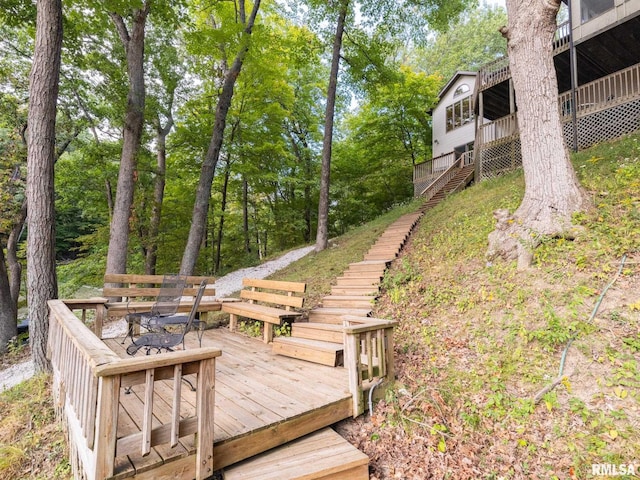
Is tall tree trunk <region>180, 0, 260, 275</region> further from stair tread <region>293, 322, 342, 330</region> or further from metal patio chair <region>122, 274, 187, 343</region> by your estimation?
stair tread <region>293, 322, 342, 330</region>

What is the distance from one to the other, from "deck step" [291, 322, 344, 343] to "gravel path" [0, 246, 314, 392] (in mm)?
3994

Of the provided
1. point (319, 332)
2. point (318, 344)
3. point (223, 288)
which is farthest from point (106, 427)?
point (223, 288)

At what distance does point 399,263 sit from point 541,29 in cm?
453

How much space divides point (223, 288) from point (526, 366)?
9132 millimetres

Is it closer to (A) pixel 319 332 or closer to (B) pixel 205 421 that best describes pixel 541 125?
(A) pixel 319 332

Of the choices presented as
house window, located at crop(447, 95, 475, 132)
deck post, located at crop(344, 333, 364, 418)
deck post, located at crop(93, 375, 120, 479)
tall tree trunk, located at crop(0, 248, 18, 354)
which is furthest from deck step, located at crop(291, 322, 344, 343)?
house window, located at crop(447, 95, 475, 132)

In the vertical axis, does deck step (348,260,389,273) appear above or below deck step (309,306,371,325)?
above

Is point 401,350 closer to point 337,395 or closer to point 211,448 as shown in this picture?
point 337,395

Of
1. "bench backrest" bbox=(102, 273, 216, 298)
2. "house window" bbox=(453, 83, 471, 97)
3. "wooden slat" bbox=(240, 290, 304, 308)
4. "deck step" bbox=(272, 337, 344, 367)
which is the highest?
"house window" bbox=(453, 83, 471, 97)

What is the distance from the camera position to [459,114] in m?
16.9

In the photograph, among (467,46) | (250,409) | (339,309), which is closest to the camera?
(250,409)

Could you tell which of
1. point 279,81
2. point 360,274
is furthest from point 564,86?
point 360,274

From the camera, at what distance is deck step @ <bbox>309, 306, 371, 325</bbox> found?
5.22 meters

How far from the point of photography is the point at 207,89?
13.8 metres
